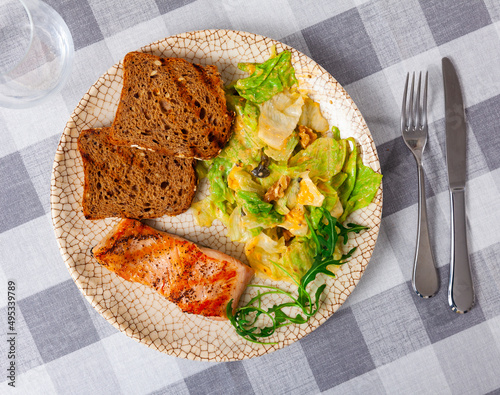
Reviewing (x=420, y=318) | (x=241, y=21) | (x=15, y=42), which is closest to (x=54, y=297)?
(x=15, y=42)

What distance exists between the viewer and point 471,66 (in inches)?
84.6

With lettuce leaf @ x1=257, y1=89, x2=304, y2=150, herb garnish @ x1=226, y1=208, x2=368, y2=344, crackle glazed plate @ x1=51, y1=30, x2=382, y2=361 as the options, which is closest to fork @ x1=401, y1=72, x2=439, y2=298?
crackle glazed plate @ x1=51, y1=30, x2=382, y2=361

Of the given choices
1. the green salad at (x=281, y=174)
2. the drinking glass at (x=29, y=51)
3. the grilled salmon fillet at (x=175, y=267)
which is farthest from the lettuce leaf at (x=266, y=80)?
the drinking glass at (x=29, y=51)

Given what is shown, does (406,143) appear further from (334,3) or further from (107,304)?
(107,304)

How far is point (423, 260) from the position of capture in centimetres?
213

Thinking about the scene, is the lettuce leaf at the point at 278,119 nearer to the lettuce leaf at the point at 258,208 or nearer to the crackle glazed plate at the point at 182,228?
the crackle glazed plate at the point at 182,228

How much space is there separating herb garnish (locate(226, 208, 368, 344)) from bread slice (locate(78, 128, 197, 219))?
0.61m

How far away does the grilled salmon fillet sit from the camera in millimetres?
1979

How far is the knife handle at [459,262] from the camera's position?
2.13 m

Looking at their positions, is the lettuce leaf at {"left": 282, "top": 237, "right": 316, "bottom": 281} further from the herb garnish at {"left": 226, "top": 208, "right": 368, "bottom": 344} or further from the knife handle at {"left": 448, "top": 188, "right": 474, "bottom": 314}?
the knife handle at {"left": 448, "top": 188, "right": 474, "bottom": 314}

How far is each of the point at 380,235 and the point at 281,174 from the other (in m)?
0.68

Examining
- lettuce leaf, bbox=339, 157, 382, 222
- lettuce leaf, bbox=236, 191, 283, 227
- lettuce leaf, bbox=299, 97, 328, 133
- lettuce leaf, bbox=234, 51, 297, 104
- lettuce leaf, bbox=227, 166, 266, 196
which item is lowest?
lettuce leaf, bbox=339, 157, 382, 222

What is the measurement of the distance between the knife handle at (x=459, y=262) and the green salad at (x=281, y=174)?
0.54 m

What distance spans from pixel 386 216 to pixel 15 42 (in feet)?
7.02
